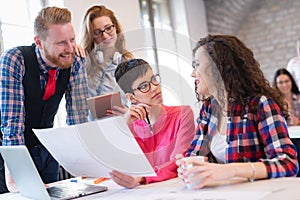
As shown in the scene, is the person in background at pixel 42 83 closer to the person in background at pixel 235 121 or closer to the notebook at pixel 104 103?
the notebook at pixel 104 103

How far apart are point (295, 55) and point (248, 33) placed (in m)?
0.64

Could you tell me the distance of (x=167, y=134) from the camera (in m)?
1.40

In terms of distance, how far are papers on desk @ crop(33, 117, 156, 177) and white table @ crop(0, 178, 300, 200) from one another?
2.2 inches

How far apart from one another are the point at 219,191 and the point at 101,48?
1.03 m

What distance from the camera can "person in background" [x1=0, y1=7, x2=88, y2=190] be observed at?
56.6 inches

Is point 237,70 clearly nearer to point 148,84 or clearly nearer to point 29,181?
point 148,84

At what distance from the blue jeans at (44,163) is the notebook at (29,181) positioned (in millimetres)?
355

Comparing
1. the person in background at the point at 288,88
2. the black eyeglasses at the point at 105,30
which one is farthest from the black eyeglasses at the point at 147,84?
the person in background at the point at 288,88

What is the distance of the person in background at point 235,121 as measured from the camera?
1010mm

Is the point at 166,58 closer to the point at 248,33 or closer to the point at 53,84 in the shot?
the point at 53,84

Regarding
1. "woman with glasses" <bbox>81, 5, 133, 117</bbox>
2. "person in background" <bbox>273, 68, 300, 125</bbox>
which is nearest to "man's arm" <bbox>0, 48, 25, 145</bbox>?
"woman with glasses" <bbox>81, 5, 133, 117</bbox>

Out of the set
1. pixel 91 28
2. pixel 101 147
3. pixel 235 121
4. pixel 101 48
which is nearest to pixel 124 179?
pixel 101 147

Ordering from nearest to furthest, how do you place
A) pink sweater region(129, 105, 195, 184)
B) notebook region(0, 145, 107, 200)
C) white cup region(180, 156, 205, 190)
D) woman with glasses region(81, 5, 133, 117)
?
white cup region(180, 156, 205, 190), notebook region(0, 145, 107, 200), pink sweater region(129, 105, 195, 184), woman with glasses region(81, 5, 133, 117)

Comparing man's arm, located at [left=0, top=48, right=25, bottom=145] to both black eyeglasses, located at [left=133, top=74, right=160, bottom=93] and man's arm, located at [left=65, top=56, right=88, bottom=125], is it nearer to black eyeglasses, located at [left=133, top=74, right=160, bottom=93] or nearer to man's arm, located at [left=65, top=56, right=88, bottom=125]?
man's arm, located at [left=65, top=56, right=88, bottom=125]
